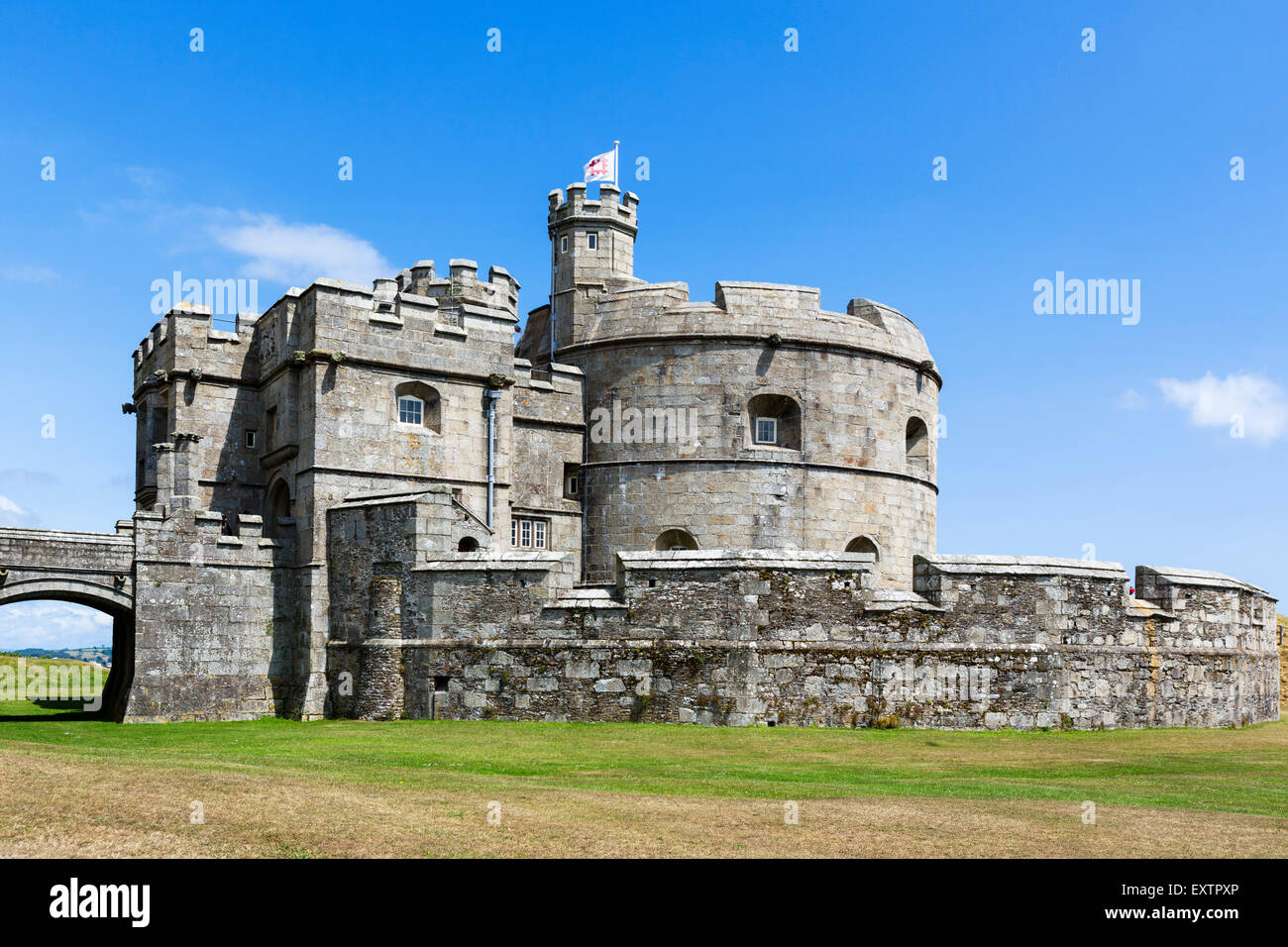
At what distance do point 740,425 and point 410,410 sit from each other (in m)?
8.37

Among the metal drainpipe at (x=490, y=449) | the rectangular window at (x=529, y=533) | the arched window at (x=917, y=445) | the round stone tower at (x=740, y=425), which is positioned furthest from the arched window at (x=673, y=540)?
the arched window at (x=917, y=445)

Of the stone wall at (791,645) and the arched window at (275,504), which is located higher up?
the arched window at (275,504)

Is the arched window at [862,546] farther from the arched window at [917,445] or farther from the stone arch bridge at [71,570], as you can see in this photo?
the stone arch bridge at [71,570]

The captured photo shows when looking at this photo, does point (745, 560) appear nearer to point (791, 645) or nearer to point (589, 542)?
point (791, 645)

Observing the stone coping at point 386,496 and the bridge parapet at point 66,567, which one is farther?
the stone coping at point 386,496

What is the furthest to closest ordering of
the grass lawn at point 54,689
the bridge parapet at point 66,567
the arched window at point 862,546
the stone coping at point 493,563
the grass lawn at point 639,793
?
the arched window at point 862,546 < the grass lawn at point 54,689 < the bridge parapet at point 66,567 < the stone coping at point 493,563 < the grass lawn at point 639,793

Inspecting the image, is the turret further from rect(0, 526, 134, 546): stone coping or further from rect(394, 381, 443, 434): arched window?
rect(0, 526, 134, 546): stone coping

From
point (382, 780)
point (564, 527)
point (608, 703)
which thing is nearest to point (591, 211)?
point (564, 527)

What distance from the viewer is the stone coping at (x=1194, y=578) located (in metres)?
25.5

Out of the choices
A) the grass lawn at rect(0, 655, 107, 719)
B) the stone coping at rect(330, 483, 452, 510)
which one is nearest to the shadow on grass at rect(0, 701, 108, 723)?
the grass lawn at rect(0, 655, 107, 719)

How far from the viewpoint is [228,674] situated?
2653cm

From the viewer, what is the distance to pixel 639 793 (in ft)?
43.1

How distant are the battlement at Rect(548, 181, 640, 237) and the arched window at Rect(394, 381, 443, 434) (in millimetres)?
7938

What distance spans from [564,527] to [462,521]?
5.82 meters
